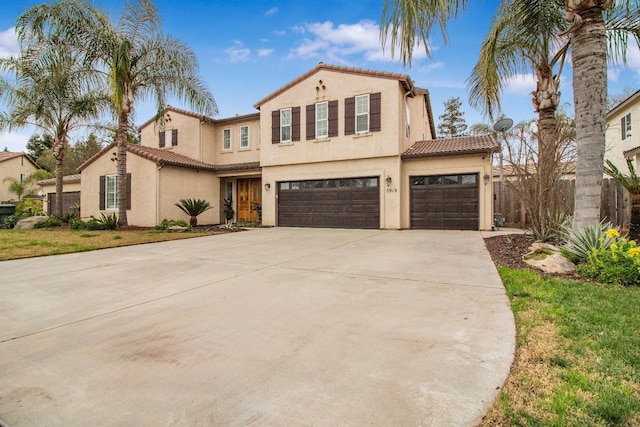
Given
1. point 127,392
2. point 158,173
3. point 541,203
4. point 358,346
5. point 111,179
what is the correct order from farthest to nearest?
point 111,179
point 158,173
point 541,203
point 358,346
point 127,392

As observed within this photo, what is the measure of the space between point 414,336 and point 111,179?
59.8ft

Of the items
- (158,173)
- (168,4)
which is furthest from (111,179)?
(168,4)

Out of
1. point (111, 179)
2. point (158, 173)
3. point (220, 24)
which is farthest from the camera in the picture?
point (111, 179)

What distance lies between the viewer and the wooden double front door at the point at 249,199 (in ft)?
59.2

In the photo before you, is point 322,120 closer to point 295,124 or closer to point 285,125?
point 295,124

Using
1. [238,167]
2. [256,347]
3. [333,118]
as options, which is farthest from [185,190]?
[256,347]

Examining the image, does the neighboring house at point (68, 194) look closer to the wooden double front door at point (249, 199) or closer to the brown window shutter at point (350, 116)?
the wooden double front door at point (249, 199)

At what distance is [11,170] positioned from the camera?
107 feet

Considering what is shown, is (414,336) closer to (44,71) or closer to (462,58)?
(462,58)

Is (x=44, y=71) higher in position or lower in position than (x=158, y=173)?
higher

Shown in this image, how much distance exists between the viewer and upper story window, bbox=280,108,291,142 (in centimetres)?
1572

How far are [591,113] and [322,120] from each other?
10.5 metres

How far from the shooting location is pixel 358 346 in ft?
9.14

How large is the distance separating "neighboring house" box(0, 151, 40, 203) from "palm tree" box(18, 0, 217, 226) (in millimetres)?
27227
